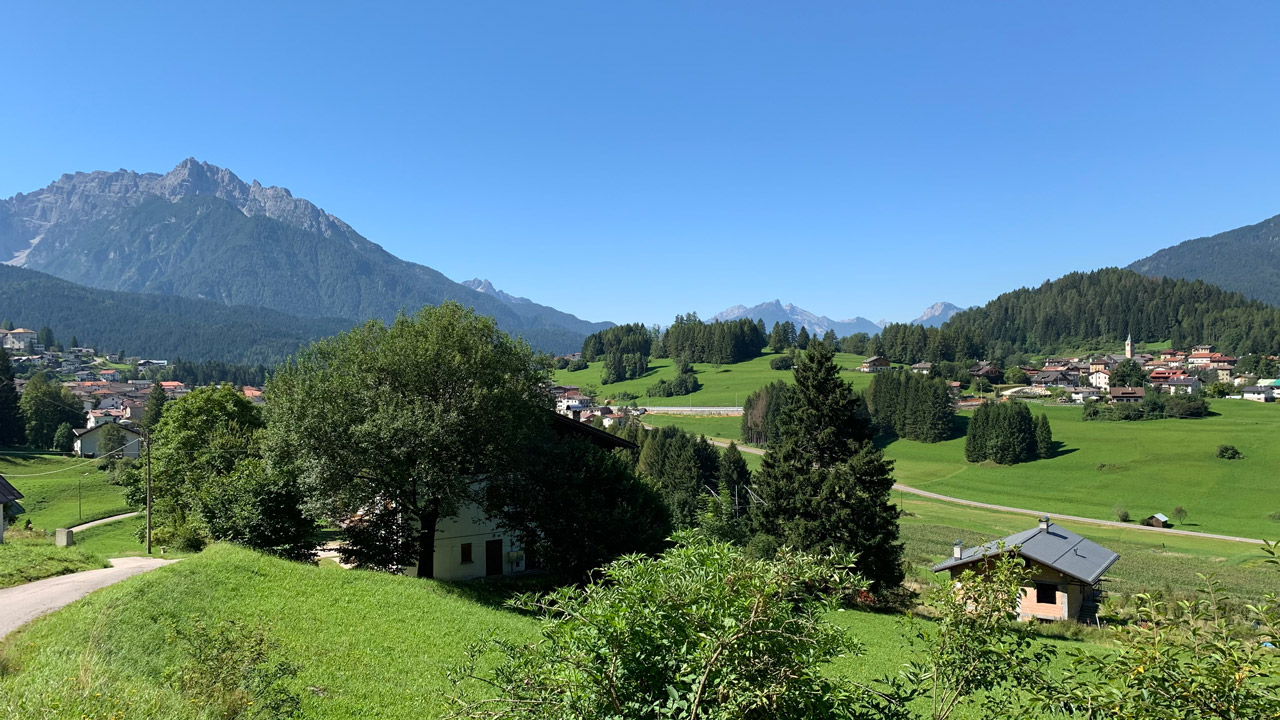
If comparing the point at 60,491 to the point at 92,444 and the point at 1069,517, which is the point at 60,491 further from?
the point at 1069,517

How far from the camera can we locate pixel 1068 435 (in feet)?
368

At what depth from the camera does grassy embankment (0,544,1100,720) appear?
Answer: 23.8ft

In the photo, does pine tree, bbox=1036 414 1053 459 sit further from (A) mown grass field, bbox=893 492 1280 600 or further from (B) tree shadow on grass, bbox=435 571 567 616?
(B) tree shadow on grass, bbox=435 571 567 616

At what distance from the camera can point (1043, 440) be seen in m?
106

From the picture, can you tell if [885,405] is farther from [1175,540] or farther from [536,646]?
[536,646]

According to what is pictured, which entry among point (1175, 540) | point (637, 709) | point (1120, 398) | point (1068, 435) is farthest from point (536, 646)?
point (1120, 398)

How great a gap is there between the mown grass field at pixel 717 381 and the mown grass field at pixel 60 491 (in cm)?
11100

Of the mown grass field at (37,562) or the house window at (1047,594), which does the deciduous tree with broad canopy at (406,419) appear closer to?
the mown grass field at (37,562)

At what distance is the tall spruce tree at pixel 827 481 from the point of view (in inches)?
1145

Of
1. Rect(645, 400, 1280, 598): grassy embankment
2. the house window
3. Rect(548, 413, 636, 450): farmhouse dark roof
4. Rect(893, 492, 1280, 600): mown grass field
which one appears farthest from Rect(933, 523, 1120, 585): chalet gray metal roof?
Rect(548, 413, 636, 450): farmhouse dark roof

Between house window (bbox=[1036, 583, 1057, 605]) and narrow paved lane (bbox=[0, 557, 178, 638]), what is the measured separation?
122ft

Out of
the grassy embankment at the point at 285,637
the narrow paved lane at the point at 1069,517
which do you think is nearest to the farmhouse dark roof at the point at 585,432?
the grassy embankment at the point at 285,637

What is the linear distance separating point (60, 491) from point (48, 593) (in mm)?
55661

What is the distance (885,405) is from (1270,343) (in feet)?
464
